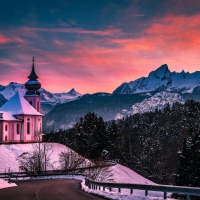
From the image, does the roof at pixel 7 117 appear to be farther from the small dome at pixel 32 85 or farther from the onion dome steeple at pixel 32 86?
the small dome at pixel 32 85

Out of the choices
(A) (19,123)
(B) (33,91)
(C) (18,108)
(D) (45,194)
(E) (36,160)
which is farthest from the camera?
(B) (33,91)

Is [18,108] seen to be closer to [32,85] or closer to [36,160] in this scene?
[32,85]

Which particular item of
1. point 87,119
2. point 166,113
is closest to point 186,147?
point 87,119

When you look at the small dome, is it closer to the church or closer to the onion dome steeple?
the onion dome steeple

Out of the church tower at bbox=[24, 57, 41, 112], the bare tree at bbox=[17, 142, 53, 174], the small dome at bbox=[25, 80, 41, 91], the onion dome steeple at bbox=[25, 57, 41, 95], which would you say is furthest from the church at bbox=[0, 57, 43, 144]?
the small dome at bbox=[25, 80, 41, 91]

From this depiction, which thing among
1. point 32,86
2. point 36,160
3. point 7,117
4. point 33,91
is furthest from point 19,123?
point 36,160

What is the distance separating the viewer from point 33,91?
111 meters

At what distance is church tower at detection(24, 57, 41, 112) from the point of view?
109m

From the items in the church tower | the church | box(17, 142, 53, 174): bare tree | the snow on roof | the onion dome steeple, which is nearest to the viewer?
box(17, 142, 53, 174): bare tree

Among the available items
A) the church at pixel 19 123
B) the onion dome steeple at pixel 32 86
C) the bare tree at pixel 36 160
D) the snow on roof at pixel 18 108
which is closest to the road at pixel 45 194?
the bare tree at pixel 36 160

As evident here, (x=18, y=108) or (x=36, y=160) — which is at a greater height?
(x=18, y=108)

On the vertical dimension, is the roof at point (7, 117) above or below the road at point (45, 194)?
above

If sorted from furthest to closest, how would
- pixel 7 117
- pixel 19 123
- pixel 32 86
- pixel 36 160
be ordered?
pixel 32 86, pixel 19 123, pixel 7 117, pixel 36 160

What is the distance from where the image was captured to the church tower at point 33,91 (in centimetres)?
10919
